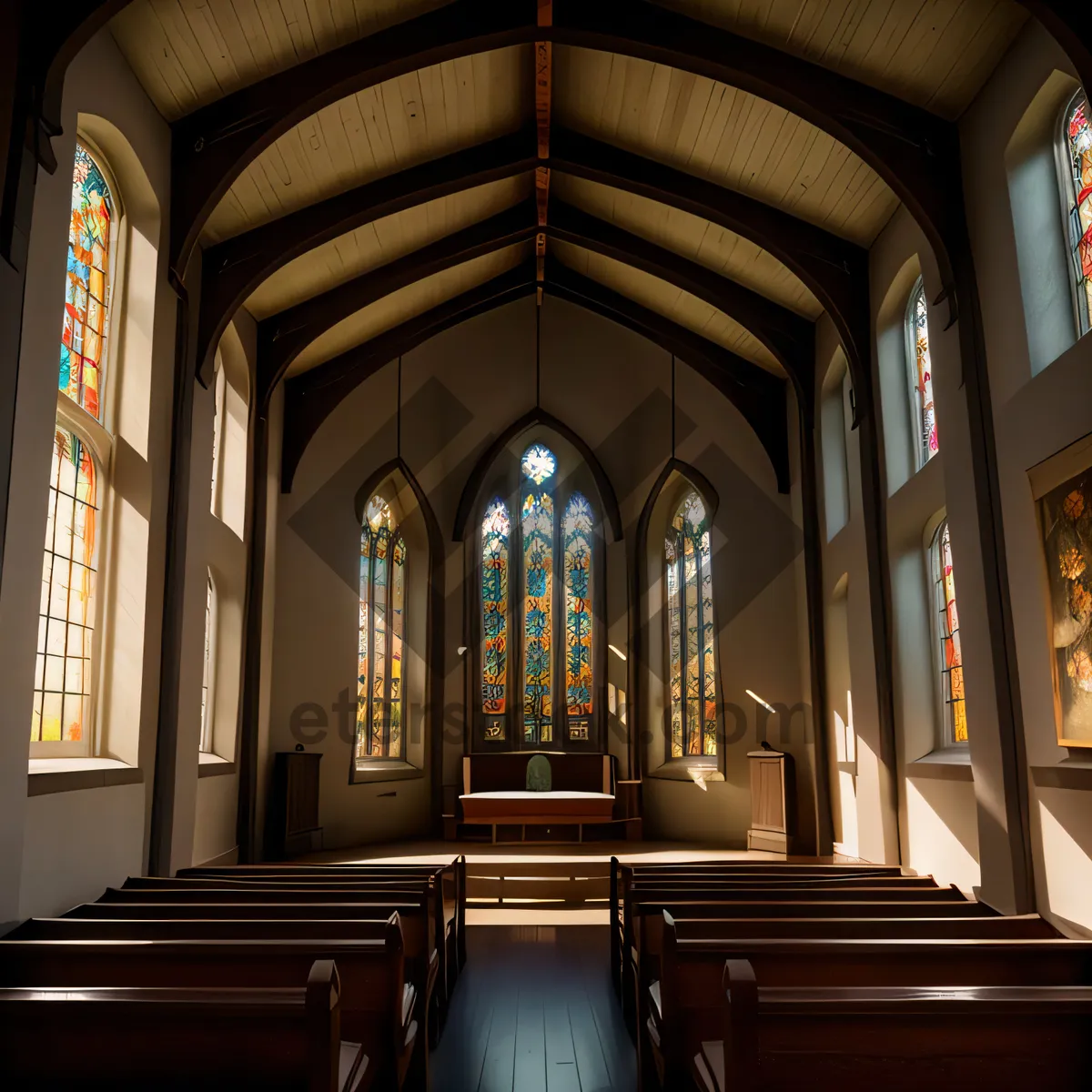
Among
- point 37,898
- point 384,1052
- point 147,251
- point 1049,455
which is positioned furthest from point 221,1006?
point 147,251

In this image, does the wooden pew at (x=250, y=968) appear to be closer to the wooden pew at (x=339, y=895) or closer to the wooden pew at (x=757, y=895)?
the wooden pew at (x=339, y=895)

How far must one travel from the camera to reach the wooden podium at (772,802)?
9.60 metres

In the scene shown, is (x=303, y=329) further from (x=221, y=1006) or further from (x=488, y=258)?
(x=221, y=1006)

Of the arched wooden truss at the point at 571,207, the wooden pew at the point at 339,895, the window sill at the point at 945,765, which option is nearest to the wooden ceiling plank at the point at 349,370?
the arched wooden truss at the point at 571,207

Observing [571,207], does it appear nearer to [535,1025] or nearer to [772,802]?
[772,802]

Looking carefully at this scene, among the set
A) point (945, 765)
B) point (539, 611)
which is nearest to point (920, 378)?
point (945, 765)

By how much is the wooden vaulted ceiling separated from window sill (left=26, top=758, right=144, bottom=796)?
352 cm

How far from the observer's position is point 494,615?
39.0ft

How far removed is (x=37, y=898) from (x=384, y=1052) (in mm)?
2378

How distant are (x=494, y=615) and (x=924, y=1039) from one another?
9.49 meters

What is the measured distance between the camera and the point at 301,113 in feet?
21.1

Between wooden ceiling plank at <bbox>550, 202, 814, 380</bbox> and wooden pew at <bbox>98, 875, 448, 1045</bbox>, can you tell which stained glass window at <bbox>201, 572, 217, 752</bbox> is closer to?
wooden pew at <bbox>98, 875, 448, 1045</bbox>

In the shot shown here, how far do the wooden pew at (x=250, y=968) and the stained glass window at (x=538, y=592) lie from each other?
8225mm

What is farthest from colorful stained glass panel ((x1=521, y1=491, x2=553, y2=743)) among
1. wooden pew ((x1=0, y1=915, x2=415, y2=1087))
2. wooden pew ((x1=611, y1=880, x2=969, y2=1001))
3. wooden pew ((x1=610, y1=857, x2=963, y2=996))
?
wooden pew ((x1=0, y1=915, x2=415, y2=1087))
